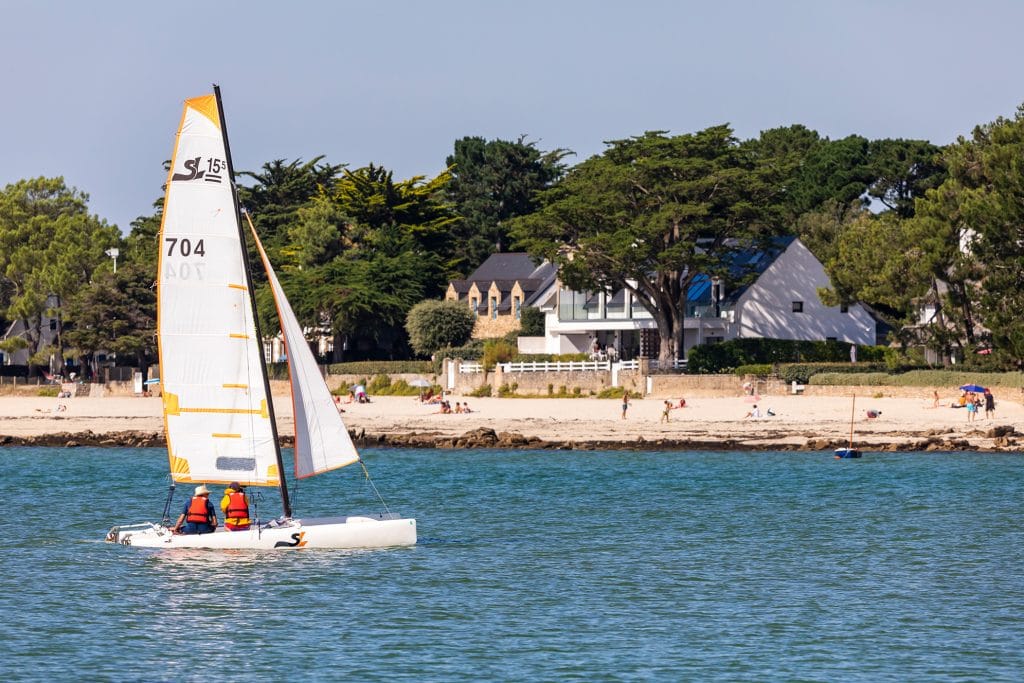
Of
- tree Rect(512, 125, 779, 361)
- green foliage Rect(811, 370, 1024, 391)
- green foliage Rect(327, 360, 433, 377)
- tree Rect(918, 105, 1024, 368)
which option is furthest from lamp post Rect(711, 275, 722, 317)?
tree Rect(918, 105, 1024, 368)

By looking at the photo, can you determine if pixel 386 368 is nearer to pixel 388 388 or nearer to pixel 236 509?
pixel 388 388

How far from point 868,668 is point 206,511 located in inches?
591

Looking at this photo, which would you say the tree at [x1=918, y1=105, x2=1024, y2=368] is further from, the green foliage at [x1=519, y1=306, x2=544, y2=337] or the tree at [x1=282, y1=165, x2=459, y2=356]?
the tree at [x1=282, y1=165, x2=459, y2=356]

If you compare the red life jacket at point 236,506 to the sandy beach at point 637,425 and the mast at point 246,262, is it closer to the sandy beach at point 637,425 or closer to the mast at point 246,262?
the mast at point 246,262

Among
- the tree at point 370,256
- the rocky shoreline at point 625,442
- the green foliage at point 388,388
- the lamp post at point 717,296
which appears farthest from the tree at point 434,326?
the rocky shoreline at point 625,442

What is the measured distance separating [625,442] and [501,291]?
41.9 meters

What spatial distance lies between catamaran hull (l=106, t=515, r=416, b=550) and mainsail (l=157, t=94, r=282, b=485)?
1.21 m

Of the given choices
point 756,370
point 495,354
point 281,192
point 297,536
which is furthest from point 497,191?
point 297,536

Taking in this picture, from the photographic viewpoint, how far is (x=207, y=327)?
1318 inches

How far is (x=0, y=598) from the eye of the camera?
3262cm

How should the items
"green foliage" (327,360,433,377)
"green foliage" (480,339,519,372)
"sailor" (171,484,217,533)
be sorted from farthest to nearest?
"green foliage" (327,360,433,377) < "green foliage" (480,339,519,372) < "sailor" (171,484,217,533)

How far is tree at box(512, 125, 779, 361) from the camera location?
8150 cm

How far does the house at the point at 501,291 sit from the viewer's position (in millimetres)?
101500

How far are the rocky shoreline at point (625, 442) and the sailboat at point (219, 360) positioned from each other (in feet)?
98.7
